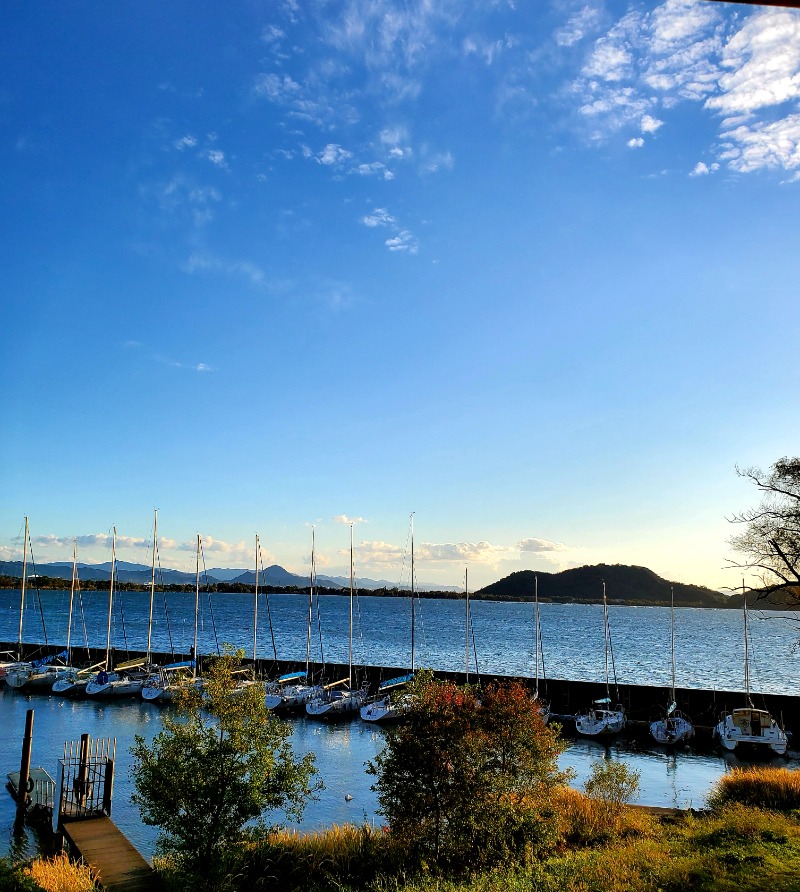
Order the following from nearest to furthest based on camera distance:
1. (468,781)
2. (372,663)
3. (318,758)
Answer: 1. (468,781)
2. (318,758)
3. (372,663)

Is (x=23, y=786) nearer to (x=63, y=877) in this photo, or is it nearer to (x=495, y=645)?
(x=63, y=877)

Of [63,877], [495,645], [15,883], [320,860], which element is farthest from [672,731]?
[495,645]

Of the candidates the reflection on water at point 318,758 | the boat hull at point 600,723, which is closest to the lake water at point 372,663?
the reflection on water at point 318,758

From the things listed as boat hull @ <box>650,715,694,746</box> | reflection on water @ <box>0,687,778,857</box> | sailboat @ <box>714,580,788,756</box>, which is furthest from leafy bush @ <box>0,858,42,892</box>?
sailboat @ <box>714,580,788,756</box>

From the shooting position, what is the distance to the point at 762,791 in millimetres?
25750

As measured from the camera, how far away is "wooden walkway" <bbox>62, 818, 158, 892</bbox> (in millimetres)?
18359

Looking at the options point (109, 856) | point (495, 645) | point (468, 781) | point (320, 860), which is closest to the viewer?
point (468, 781)

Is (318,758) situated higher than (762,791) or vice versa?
(762,791)

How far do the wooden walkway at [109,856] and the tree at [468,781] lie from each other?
6.66m

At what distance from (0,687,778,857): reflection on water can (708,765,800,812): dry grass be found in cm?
549

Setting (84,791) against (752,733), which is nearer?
(84,791)

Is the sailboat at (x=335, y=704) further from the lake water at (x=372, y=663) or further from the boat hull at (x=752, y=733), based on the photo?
the boat hull at (x=752, y=733)

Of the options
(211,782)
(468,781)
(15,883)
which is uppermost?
(211,782)

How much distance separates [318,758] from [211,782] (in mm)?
29405
